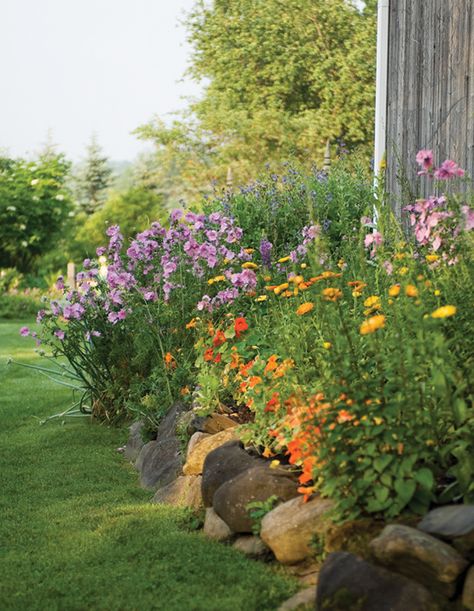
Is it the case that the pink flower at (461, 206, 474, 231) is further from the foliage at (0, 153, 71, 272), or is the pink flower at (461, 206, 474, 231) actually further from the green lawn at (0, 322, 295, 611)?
the foliage at (0, 153, 71, 272)

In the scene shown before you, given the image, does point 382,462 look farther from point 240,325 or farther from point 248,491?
point 240,325

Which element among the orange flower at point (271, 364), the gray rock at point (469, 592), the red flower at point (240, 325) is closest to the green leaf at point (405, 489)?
the gray rock at point (469, 592)

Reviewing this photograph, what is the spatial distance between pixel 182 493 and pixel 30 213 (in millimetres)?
16915

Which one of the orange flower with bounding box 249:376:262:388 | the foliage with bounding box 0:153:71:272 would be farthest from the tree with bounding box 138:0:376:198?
the orange flower with bounding box 249:376:262:388

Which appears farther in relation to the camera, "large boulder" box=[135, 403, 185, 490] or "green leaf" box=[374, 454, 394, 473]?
"large boulder" box=[135, 403, 185, 490]

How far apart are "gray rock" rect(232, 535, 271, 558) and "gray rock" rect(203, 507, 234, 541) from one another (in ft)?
0.25

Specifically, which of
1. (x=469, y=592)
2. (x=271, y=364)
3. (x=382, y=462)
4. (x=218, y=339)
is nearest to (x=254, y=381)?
(x=271, y=364)

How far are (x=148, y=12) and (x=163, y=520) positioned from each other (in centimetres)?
5038

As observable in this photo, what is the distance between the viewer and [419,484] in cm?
332

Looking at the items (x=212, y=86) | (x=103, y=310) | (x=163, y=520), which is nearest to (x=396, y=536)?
(x=163, y=520)

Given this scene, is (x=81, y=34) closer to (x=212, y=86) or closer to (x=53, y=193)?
(x=212, y=86)

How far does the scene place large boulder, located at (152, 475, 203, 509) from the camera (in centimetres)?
452

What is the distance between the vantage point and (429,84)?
686 centimetres

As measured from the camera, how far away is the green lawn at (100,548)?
136 inches
